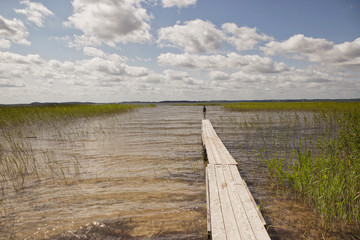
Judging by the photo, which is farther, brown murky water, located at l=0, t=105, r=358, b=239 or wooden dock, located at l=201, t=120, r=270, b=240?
brown murky water, located at l=0, t=105, r=358, b=239

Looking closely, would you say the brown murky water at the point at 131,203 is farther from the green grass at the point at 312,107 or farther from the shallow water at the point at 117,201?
the green grass at the point at 312,107

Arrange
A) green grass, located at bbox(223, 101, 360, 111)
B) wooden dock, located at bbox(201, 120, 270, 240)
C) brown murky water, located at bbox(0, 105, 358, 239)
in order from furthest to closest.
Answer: green grass, located at bbox(223, 101, 360, 111) < brown murky water, located at bbox(0, 105, 358, 239) < wooden dock, located at bbox(201, 120, 270, 240)

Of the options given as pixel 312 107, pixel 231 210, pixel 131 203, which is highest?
pixel 312 107

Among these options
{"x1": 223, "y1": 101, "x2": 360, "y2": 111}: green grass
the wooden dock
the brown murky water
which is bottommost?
the brown murky water

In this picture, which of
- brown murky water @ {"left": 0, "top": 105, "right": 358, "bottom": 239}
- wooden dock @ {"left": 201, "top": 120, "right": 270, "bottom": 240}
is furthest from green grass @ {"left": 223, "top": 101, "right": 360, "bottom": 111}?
wooden dock @ {"left": 201, "top": 120, "right": 270, "bottom": 240}

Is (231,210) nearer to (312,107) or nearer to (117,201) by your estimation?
(117,201)

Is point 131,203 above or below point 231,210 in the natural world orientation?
below

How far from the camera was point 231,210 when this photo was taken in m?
3.25

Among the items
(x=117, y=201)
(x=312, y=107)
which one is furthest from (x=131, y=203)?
(x=312, y=107)

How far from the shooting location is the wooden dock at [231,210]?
8.90ft

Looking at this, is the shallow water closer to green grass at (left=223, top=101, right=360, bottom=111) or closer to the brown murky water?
the brown murky water

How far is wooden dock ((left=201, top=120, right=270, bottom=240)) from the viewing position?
271 cm

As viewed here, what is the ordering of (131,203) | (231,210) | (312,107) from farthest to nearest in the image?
(312,107) < (131,203) < (231,210)

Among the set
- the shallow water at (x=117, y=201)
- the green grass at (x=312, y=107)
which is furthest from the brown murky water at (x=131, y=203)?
the green grass at (x=312, y=107)
